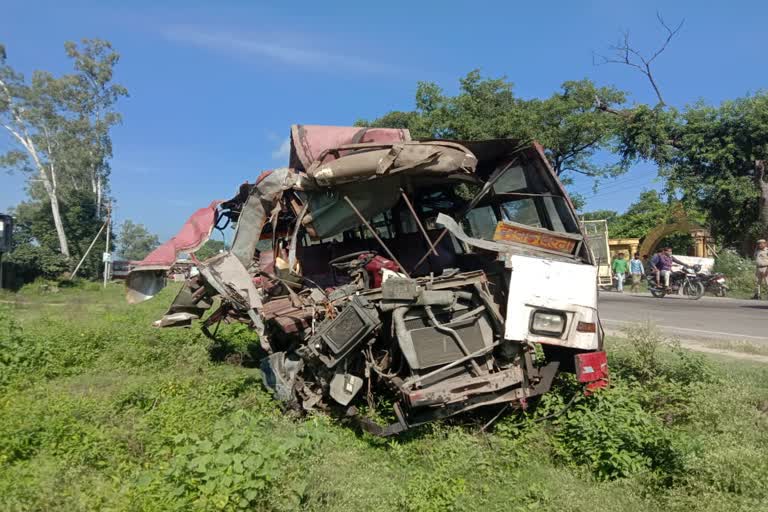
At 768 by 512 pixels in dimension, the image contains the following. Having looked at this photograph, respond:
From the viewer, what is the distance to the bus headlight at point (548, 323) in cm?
429

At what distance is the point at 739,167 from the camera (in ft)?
61.4

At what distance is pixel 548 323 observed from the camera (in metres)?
4.32

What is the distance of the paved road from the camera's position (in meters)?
8.27

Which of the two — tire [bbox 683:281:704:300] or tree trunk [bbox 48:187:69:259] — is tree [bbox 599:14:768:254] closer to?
tire [bbox 683:281:704:300]

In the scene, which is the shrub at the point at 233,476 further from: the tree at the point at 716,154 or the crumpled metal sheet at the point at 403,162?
the tree at the point at 716,154

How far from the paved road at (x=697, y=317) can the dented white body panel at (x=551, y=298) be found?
113 inches

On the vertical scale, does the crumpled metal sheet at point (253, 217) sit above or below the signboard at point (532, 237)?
above

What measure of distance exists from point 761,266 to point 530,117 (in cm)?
923

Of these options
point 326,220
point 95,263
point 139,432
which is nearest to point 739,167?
point 326,220

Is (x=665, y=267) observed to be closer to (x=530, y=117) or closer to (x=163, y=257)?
(x=530, y=117)

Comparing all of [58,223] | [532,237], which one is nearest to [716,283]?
[532,237]

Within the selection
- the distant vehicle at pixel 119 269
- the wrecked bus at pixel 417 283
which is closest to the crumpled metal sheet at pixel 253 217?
the wrecked bus at pixel 417 283

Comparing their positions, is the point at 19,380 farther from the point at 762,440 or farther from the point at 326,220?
the point at 762,440

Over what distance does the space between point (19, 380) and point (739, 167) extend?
21.6 m
